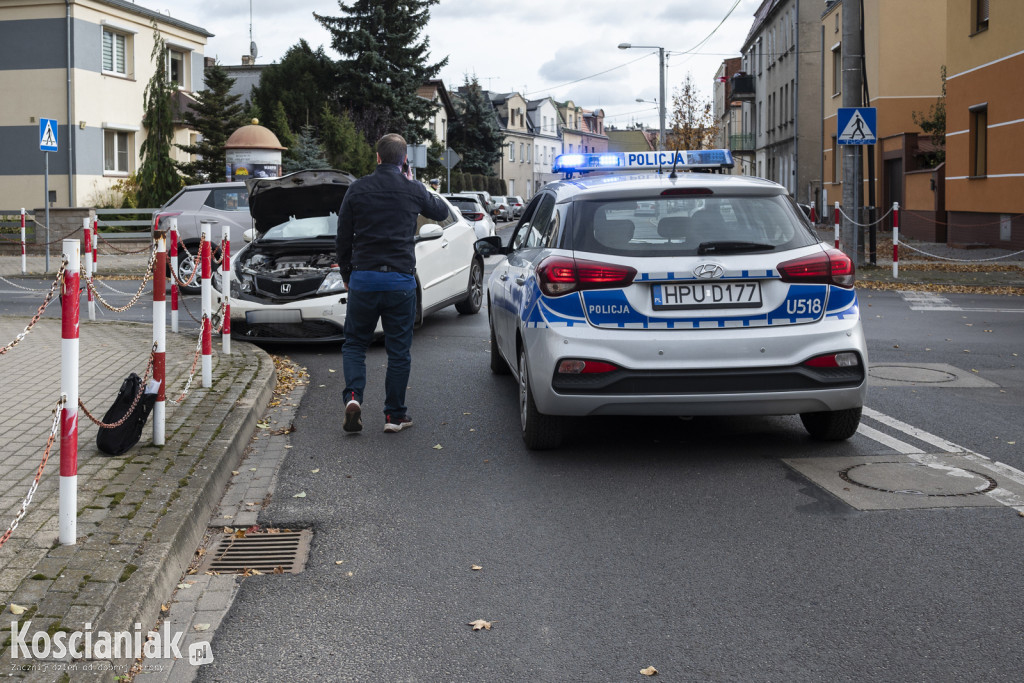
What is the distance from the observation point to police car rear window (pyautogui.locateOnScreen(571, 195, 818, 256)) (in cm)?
631

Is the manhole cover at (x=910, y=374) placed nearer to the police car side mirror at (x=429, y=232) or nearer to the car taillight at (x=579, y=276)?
the car taillight at (x=579, y=276)

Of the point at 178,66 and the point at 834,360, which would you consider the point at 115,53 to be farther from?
the point at 834,360

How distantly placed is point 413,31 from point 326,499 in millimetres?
51896

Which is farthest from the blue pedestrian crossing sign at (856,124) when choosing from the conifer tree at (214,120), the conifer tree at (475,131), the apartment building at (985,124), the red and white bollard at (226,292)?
the conifer tree at (475,131)

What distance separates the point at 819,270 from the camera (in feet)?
20.6

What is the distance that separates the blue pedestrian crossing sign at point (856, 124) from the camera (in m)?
19.7

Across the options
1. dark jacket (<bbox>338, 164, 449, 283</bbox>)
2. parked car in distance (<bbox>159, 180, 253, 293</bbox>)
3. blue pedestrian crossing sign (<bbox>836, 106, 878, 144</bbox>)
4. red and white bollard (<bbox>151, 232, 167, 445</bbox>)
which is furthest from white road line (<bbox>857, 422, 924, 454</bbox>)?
blue pedestrian crossing sign (<bbox>836, 106, 878, 144</bbox>)

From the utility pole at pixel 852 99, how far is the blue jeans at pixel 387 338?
14044 mm

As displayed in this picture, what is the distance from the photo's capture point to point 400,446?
23.3 ft

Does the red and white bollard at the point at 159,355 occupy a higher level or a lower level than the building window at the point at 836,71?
lower

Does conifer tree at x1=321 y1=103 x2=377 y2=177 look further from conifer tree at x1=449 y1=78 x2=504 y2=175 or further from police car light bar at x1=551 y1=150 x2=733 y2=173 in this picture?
conifer tree at x1=449 y1=78 x2=504 y2=175

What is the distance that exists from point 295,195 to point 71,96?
27.9 m

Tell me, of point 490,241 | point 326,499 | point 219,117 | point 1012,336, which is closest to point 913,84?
point 219,117

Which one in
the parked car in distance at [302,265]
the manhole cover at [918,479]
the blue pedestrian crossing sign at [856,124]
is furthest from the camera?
the blue pedestrian crossing sign at [856,124]
